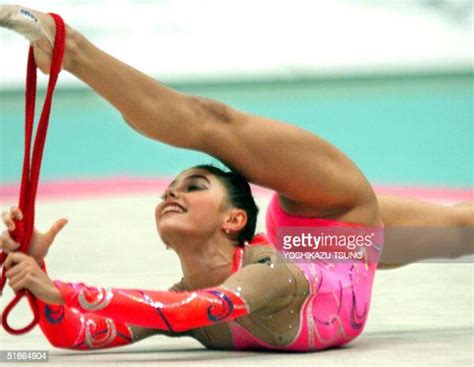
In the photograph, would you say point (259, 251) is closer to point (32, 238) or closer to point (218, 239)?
point (218, 239)

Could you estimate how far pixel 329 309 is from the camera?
293cm

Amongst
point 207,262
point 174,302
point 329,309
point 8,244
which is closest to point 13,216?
point 8,244

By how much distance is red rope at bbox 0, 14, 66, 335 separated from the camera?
2652 mm

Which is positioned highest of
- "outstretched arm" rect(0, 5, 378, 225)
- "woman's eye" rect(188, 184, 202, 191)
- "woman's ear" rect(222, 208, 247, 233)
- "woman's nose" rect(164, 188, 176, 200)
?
"outstretched arm" rect(0, 5, 378, 225)

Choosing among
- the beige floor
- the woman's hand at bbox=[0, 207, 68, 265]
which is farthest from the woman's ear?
the woman's hand at bbox=[0, 207, 68, 265]

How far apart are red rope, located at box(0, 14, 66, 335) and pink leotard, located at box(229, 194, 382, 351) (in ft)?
1.75

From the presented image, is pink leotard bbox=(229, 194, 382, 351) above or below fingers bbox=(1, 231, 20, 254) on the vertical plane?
below

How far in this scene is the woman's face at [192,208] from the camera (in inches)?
113

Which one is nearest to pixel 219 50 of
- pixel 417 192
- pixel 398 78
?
pixel 398 78

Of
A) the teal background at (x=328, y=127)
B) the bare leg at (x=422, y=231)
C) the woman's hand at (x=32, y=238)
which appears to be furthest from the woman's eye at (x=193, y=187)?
the teal background at (x=328, y=127)

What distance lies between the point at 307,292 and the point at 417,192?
2.76m

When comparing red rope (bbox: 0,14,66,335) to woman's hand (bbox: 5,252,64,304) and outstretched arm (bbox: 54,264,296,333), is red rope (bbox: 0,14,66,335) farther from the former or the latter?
outstretched arm (bbox: 54,264,296,333)

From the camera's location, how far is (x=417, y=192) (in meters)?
5.54

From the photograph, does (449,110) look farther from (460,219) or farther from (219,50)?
(460,219)
